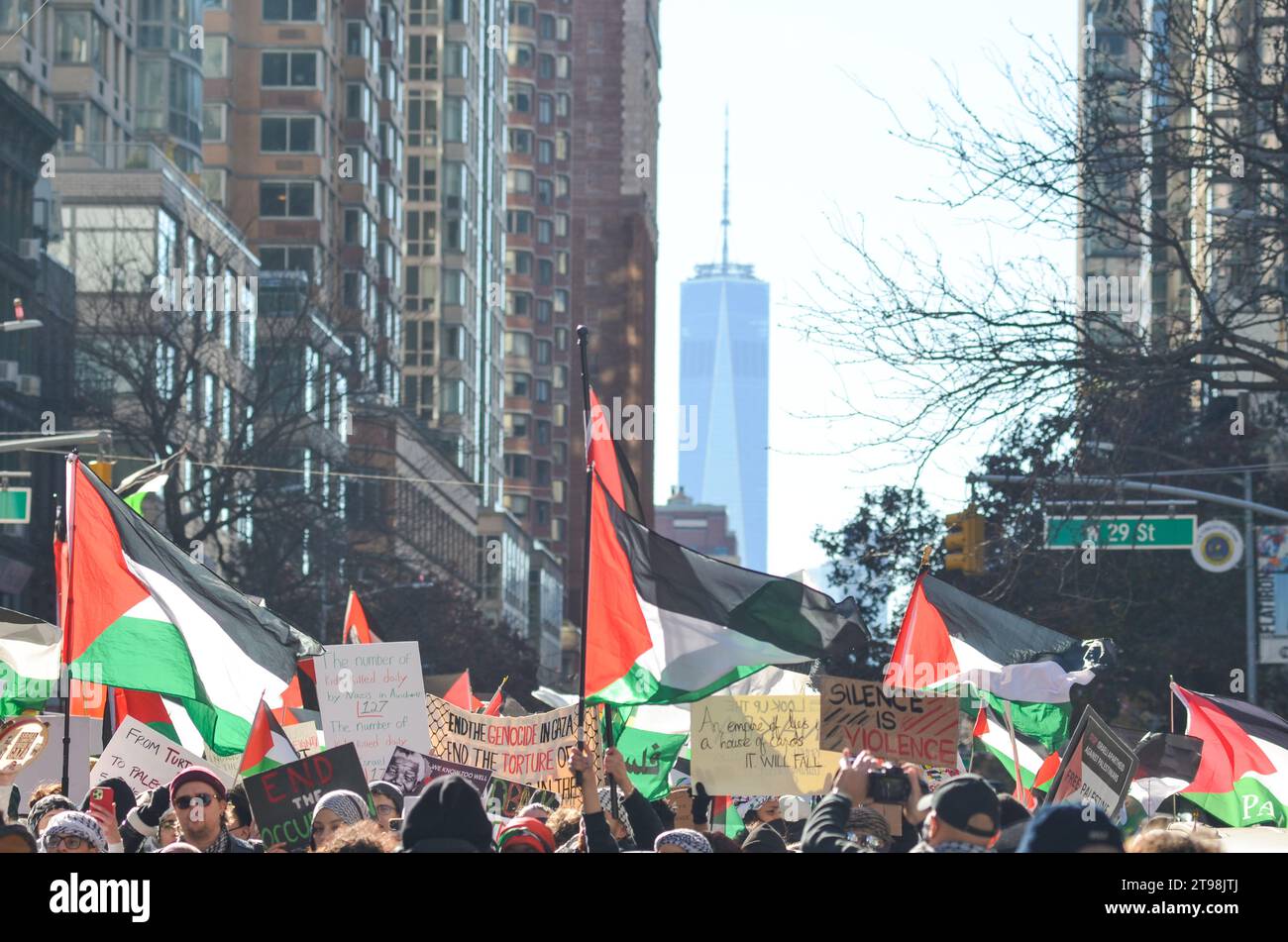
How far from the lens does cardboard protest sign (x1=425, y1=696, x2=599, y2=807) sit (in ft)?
45.1

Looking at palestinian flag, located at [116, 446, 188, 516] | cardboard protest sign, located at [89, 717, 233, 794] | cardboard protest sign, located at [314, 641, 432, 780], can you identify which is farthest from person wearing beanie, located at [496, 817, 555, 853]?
palestinian flag, located at [116, 446, 188, 516]

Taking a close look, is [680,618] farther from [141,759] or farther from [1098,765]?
[141,759]

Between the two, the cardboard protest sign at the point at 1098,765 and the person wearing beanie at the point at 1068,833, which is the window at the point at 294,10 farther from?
the person wearing beanie at the point at 1068,833

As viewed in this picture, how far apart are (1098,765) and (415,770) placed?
3.82 metres

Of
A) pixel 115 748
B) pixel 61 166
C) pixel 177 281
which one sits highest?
pixel 61 166

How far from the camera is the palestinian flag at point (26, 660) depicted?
14891mm

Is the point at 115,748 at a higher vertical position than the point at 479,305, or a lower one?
lower

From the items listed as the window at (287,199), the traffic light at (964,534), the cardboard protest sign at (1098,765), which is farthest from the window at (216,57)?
the cardboard protest sign at (1098,765)

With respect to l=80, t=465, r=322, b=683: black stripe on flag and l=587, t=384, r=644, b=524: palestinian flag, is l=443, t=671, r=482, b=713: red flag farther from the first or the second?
l=80, t=465, r=322, b=683: black stripe on flag

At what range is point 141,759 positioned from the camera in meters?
12.5

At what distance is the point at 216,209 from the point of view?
2547 inches
